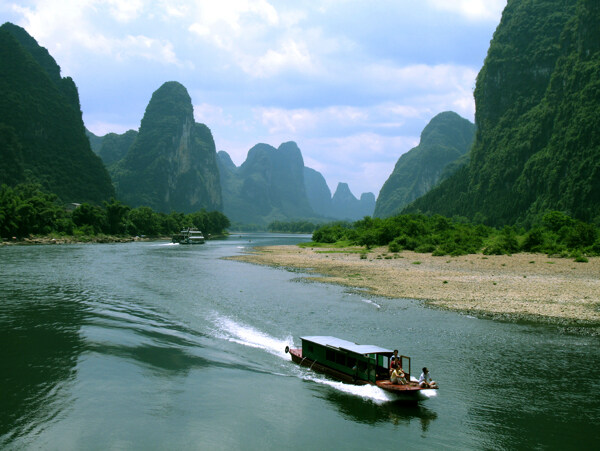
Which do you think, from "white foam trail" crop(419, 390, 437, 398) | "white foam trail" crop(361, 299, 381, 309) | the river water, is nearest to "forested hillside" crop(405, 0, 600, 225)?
"white foam trail" crop(361, 299, 381, 309)

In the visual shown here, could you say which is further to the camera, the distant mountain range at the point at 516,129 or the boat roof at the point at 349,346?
the distant mountain range at the point at 516,129

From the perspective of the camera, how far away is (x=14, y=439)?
41.6 ft

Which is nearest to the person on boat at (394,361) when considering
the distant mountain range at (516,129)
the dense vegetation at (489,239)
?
the dense vegetation at (489,239)

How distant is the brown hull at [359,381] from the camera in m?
15.6

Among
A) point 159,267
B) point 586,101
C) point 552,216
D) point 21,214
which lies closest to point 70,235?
point 21,214

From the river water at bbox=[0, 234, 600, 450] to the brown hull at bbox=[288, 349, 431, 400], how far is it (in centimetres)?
34

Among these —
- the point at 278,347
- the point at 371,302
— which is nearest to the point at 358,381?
the point at 278,347

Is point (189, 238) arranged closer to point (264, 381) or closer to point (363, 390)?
point (264, 381)

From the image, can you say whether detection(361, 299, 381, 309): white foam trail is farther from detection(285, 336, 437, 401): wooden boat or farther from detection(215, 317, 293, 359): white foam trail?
detection(285, 336, 437, 401): wooden boat

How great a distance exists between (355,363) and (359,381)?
0.69 m

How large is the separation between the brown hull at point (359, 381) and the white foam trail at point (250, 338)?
1.10 m

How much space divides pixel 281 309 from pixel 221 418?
15766 mm

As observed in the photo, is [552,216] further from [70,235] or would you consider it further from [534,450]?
[70,235]

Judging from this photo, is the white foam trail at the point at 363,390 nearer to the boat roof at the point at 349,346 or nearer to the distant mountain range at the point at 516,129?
the boat roof at the point at 349,346
